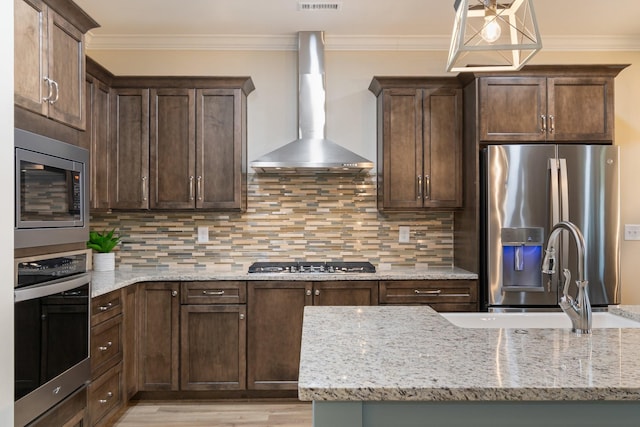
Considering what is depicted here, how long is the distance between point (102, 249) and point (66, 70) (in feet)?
5.50

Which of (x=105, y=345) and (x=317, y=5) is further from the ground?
(x=317, y=5)

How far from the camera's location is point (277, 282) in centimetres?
358

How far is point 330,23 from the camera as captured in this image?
386cm

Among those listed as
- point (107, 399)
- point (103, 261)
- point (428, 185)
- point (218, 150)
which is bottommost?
point (107, 399)

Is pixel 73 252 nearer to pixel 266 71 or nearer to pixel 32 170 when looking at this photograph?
pixel 32 170

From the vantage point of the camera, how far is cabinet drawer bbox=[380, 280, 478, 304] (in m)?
3.57

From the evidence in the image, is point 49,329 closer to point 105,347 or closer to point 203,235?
point 105,347

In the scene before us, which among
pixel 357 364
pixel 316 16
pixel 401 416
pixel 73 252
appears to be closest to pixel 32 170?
pixel 73 252

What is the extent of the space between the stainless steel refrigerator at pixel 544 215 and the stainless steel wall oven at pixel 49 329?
8.23ft

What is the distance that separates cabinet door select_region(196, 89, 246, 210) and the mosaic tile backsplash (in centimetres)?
34

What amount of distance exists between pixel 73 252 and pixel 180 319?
1255 mm

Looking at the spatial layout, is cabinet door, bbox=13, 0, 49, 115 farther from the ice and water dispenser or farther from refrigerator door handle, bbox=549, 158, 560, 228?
refrigerator door handle, bbox=549, 158, 560, 228

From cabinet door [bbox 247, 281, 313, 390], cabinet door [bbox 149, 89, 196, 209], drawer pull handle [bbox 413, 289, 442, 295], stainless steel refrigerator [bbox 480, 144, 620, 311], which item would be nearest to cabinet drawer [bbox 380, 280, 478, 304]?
drawer pull handle [bbox 413, 289, 442, 295]

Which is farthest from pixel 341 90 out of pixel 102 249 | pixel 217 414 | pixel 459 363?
pixel 459 363
